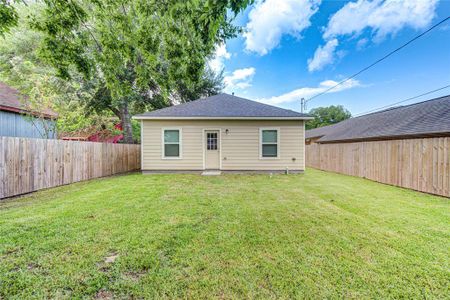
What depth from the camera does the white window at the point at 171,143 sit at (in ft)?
30.6

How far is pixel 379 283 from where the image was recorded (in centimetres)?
189

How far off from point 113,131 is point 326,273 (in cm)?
1568

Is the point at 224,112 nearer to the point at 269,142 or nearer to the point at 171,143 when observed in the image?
the point at 269,142

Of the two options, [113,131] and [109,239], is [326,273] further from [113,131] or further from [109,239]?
[113,131]

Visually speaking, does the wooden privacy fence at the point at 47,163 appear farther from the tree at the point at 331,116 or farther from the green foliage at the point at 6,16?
the tree at the point at 331,116

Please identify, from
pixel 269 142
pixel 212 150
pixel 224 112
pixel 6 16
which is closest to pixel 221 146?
pixel 212 150

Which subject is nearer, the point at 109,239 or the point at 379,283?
the point at 379,283

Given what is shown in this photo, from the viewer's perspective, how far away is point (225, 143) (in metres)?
9.30

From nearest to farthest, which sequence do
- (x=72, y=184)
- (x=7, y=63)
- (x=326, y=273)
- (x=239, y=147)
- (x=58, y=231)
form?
1. (x=326, y=273)
2. (x=58, y=231)
3. (x=72, y=184)
4. (x=239, y=147)
5. (x=7, y=63)

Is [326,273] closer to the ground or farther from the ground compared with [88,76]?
closer to the ground

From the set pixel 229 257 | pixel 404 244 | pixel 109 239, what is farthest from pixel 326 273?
pixel 109 239

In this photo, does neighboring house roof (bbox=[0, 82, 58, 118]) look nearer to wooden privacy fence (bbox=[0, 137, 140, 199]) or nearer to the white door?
wooden privacy fence (bbox=[0, 137, 140, 199])

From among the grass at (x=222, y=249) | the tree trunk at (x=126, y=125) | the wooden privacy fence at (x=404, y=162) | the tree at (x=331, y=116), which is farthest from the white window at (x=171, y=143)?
the tree at (x=331, y=116)

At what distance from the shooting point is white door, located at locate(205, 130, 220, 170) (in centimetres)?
938
